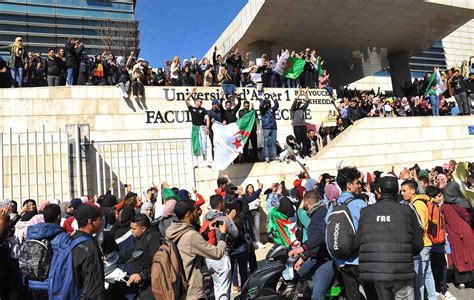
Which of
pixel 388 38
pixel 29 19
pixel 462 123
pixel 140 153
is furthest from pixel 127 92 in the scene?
pixel 29 19

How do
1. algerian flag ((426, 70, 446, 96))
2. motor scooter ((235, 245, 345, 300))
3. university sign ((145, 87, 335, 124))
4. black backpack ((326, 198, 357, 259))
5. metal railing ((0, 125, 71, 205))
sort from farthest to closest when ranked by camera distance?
algerian flag ((426, 70, 446, 96))
university sign ((145, 87, 335, 124))
metal railing ((0, 125, 71, 205))
motor scooter ((235, 245, 345, 300))
black backpack ((326, 198, 357, 259))

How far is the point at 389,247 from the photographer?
135 inches

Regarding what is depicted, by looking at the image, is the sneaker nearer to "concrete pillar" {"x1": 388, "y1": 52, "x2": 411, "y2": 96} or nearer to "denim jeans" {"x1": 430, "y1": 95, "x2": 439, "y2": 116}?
"denim jeans" {"x1": 430, "y1": 95, "x2": 439, "y2": 116}

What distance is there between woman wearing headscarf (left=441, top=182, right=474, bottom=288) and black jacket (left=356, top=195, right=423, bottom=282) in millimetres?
2639

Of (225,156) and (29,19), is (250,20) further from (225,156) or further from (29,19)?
(29,19)

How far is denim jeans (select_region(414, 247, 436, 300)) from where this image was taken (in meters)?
4.58

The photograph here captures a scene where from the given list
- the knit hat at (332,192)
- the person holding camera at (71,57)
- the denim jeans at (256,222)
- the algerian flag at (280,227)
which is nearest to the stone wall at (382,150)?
the denim jeans at (256,222)

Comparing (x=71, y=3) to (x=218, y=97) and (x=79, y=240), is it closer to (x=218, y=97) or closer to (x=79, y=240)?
(x=218, y=97)

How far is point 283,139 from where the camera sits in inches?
543

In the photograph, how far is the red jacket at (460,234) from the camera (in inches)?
227

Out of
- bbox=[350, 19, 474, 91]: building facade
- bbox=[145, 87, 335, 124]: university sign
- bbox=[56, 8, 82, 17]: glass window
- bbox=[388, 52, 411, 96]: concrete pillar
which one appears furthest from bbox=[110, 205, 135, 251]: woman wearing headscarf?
bbox=[56, 8, 82, 17]: glass window

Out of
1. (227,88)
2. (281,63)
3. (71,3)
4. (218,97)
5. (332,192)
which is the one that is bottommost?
(332,192)

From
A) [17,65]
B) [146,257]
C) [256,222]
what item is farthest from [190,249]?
[17,65]

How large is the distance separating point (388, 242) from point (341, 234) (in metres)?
0.52
